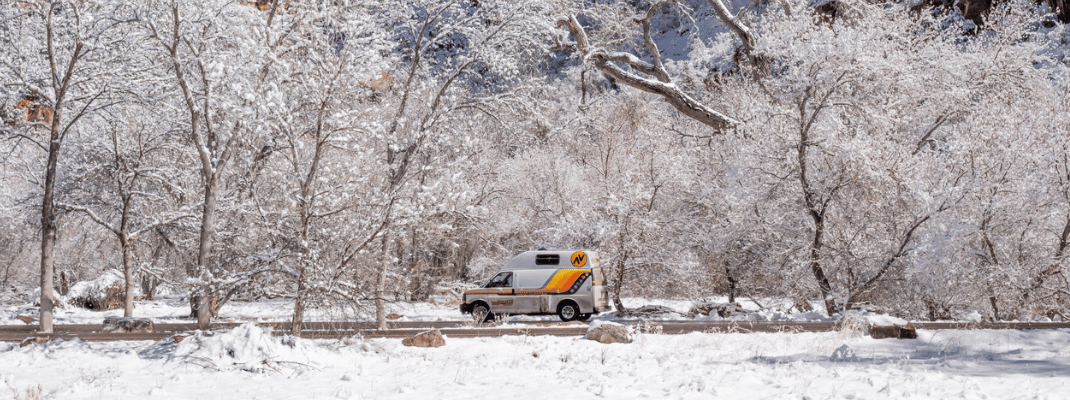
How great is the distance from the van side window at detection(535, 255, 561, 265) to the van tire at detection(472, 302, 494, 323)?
6.10 ft

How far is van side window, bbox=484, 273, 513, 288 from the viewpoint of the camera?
19156 millimetres

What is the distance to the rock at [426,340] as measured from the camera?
38.9ft

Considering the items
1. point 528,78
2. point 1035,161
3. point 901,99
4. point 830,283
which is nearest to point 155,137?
point 528,78

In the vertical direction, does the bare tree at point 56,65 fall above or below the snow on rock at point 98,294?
above

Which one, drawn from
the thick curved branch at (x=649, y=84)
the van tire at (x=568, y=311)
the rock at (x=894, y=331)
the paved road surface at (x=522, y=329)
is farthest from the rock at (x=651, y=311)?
the rock at (x=894, y=331)

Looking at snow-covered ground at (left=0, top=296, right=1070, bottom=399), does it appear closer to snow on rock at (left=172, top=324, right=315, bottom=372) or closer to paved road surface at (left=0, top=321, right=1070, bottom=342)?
snow on rock at (left=172, top=324, right=315, bottom=372)

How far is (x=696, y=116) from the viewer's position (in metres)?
22.8

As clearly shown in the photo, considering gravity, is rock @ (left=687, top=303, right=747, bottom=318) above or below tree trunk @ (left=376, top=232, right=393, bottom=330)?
below

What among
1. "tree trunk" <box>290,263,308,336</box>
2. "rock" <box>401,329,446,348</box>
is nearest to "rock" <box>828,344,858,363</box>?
"rock" <box>401,329,446,348</box>

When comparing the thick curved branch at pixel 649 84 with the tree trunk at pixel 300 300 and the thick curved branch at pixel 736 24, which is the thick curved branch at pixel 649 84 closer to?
the thick curved branch at pixel 736 24

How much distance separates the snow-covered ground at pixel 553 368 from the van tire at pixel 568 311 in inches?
266

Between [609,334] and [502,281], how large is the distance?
285 inches

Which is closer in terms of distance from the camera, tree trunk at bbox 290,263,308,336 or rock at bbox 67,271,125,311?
tree trunk at bbox 290,263,308,336

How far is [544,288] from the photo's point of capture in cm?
1902
